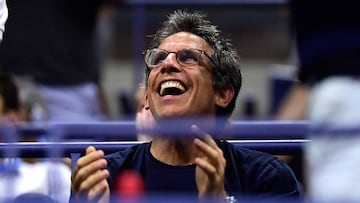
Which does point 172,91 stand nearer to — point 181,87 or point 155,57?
point 181,87

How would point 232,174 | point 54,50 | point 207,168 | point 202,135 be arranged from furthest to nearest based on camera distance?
point 54,50
point 232,174
point 207,168
point 202,135

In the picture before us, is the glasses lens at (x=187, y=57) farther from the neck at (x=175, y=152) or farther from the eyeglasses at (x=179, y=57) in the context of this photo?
the neck at (x=175, y=152)

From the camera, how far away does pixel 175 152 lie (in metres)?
4.05

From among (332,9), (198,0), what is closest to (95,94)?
(198,0)

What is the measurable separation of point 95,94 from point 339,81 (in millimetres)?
3875

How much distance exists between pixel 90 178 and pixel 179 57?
0.87 metres

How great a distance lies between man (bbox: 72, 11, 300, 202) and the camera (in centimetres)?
399

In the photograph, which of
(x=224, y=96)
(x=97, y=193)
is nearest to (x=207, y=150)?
(x=97, y=193)

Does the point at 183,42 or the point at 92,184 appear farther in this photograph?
the point at 183,42

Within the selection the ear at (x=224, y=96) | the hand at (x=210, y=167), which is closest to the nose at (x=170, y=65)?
the ear at (x=224, y=96)

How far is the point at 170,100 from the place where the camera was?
404 centimetres

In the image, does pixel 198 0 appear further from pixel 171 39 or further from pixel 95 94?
pixel 171 39

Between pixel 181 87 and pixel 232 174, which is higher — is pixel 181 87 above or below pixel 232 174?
above

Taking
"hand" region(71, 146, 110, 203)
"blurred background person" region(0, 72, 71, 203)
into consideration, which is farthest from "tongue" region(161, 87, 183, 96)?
"hand" region(71, 146, 110, 203)
